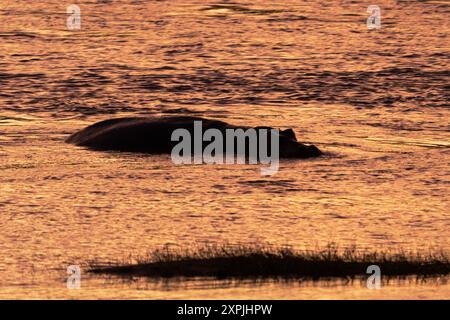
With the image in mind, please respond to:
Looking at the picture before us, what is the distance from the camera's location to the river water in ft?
55.6

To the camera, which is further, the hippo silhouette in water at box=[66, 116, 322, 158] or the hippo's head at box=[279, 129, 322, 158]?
the hippo silhouette in water at box=[66, 116, 322, 158]

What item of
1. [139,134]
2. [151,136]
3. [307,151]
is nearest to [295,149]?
[307,151]

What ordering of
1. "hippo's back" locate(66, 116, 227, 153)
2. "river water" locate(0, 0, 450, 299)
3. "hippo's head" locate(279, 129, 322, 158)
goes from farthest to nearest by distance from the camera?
"hippo's back" locate(66, 116, 227, 153)
"hippo's head" locate(279, 129, 322, 158)
"river water" locate(0, 0, 450, 299)

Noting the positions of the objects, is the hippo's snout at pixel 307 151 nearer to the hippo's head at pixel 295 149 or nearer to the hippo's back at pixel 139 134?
the hippo's head at pixel 295 149

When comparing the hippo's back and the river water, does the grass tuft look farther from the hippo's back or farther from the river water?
the hippo's back

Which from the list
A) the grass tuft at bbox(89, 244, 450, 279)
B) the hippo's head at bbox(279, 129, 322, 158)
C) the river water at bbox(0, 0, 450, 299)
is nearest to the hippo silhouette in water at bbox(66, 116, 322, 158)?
the hippo's head at bbox(279, 129, 322, 158)

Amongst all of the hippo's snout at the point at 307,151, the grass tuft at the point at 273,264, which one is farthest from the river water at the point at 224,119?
the grass tuft at the point at 273,264

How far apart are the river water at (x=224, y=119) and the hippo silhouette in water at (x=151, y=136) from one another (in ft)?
1.34

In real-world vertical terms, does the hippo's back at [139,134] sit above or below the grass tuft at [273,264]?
below

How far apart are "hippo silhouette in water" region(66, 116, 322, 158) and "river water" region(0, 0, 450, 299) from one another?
0.41 metres

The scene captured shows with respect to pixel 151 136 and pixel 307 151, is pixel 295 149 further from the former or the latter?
pixel 151 136

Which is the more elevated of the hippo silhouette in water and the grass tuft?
the grass tuft

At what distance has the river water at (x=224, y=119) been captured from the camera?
17.0 meters

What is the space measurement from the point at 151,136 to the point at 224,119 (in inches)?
133
